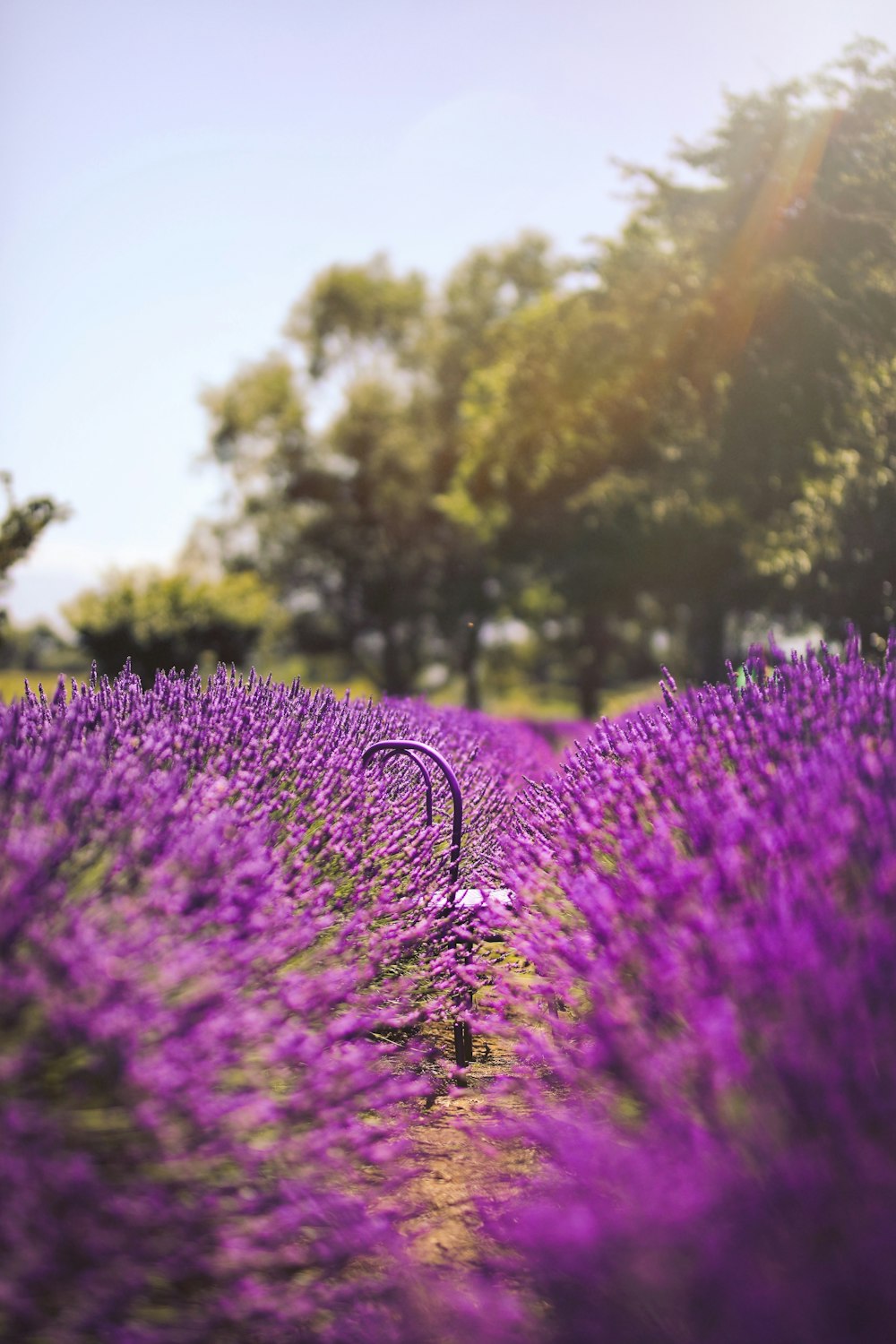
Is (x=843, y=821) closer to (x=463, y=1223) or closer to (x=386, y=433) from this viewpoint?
(x=463, y=1223)

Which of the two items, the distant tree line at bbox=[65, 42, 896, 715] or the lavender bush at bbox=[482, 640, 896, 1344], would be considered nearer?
the lavender bush at bbox=[482, 640, 896, 1344]

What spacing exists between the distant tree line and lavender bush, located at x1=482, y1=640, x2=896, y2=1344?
8.01 meters

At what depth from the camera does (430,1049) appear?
158 inches

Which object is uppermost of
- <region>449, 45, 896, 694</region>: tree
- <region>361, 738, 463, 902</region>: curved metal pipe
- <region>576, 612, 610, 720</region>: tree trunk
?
<region>449, 45, 896, 694</region>: tree

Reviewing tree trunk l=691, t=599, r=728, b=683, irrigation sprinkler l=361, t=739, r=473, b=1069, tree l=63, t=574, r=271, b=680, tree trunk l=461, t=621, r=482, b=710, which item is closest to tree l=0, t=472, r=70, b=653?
irrigation sprinkler l=361, t=739, r=473, b=1069

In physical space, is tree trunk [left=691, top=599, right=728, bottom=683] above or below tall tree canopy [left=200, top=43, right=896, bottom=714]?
below

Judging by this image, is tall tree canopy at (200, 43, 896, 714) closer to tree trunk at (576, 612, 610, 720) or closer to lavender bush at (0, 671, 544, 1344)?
tree trunk at (576, 612, 610, 720)

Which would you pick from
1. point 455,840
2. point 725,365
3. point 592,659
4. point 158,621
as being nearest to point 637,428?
point 725,365

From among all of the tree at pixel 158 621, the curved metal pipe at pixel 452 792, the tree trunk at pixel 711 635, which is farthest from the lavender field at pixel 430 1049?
the tree trunk at pixel 711 635

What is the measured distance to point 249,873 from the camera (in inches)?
117

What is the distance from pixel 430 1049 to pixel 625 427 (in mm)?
17240

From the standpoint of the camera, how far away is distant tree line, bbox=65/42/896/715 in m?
12.8

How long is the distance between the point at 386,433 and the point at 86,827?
115 ft

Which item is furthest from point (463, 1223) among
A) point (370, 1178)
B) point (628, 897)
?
point (628, 897)
